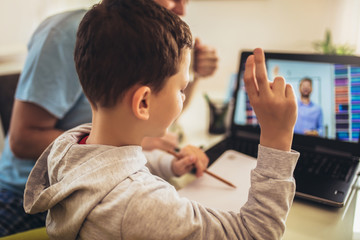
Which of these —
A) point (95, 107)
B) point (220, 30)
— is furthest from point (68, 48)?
point (220, 30)

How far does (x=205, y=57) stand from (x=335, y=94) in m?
0.48

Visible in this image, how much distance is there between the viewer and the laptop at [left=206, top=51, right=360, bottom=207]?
83 centimetres

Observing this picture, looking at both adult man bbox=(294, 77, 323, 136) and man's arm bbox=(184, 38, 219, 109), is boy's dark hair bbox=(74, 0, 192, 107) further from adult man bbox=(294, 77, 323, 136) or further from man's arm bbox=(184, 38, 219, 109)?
man's arm bbox=(184, 38, 219, 109)

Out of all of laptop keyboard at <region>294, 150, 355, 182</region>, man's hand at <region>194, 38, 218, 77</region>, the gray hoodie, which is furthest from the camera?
man's hand at <region>194, 38, 218, 77</region>

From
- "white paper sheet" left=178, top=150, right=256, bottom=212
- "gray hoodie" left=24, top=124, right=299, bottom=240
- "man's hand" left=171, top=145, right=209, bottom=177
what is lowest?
"white paper sheet" left=178, top=150, right=256, bottom=212

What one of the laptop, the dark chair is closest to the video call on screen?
the laptop

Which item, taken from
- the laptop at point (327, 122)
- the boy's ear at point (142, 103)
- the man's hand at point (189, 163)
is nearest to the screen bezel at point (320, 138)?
the laptop at point (327, 122)

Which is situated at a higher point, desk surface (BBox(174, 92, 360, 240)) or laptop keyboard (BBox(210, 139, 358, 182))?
laptop keyboard (BBox(210, 139, 358, 182))

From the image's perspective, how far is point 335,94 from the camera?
915 millimetres

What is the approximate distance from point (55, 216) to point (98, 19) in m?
0.33

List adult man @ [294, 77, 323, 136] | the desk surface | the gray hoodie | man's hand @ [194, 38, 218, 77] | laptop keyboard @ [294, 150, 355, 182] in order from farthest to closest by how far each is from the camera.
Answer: man's hand @ [194, 38, 218, 77] < adult man @ [294, 77, 323, 136] < laptop keyboard @ [294, 150, 355, 182] < the desk surface < the gray hoodie

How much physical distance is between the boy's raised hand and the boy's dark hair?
0.47 ft

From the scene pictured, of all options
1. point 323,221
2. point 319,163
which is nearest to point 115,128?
point 323,221

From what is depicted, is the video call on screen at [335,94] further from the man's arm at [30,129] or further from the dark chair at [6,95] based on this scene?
the dark chair at [6,95]
